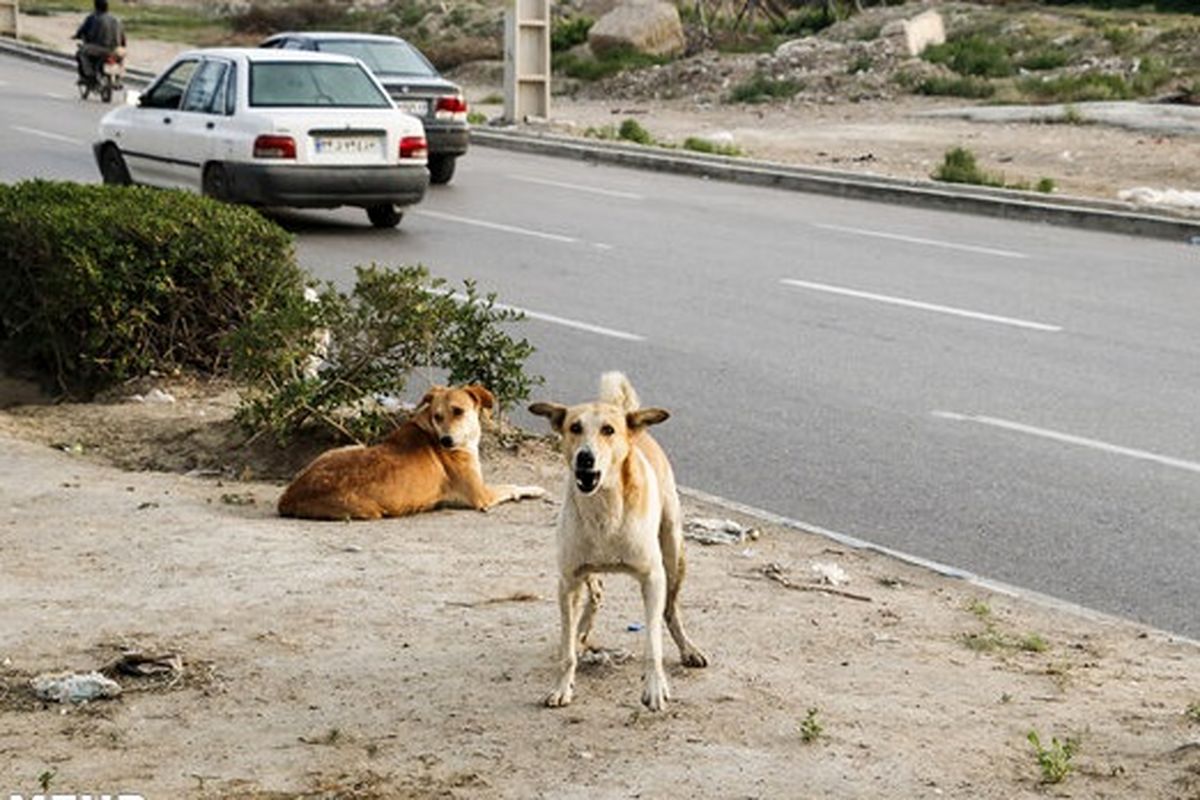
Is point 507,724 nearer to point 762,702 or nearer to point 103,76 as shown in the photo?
point 762,702

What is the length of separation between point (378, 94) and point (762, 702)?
49.1ft

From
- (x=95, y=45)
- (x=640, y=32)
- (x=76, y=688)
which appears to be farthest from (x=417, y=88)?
(x=640, y=32)

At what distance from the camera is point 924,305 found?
1611 centimetres

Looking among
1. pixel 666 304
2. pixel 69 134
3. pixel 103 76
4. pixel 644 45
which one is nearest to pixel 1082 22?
pixel 644 45

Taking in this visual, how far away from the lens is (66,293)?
1134 cm

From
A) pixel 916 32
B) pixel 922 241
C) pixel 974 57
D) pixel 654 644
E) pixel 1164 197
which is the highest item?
pixel 916 32

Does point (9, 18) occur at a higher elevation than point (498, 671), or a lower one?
higher

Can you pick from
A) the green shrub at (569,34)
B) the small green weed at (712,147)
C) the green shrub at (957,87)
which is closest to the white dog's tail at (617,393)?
the small green weed at (712,147)

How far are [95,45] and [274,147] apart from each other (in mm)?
19230

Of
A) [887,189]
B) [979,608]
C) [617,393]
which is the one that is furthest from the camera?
[887,189]

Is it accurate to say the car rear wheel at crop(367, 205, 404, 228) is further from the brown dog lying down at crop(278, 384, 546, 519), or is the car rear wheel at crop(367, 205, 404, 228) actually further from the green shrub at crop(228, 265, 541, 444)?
the brown dog lying down at crop(278, 384, 546, 519)

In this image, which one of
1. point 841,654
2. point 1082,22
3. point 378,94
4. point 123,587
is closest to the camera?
point 841,654

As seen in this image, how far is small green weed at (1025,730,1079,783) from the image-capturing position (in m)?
5.83

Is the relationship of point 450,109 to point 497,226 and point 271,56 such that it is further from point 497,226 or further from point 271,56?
point 497,226
